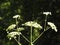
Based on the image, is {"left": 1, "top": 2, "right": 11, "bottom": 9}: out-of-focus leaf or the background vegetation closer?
the background vegetation

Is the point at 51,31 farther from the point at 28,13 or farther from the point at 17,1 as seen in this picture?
the point at 17,1

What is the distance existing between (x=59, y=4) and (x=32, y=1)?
1.61 ft

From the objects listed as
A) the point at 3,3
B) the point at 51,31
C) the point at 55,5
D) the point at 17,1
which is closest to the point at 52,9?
the point at 55,5

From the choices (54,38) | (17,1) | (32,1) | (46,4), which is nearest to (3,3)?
(17,1)

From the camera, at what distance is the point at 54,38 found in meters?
3.94

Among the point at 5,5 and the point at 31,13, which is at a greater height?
the point at 5,5

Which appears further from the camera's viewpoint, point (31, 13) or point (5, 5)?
point (5, 5)

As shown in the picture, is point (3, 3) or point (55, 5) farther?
point (3, 3)

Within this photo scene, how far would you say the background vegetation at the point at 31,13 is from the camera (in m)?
3.95

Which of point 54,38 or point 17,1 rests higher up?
point 17,1

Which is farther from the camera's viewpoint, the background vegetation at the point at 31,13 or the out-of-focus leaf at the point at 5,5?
the out-of-focus leaf at the point at 5,5

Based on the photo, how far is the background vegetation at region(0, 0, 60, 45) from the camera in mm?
3949

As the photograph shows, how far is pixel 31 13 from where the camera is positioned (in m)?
4.11

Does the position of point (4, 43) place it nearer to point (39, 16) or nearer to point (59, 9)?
point (39, 16)
